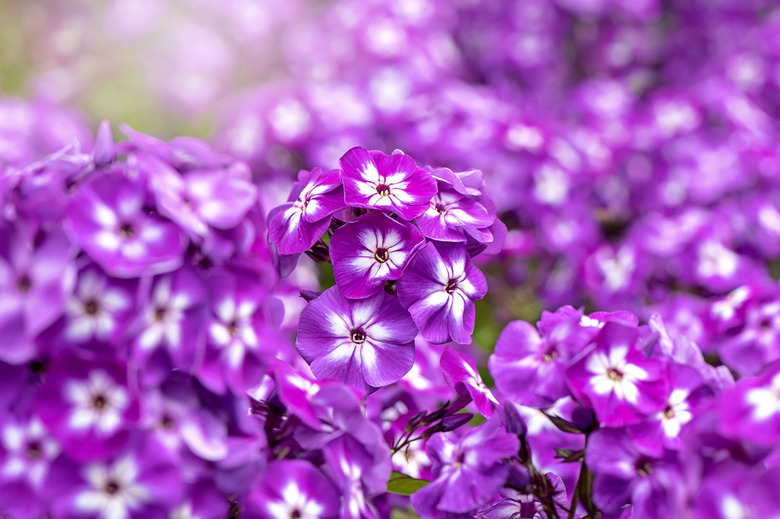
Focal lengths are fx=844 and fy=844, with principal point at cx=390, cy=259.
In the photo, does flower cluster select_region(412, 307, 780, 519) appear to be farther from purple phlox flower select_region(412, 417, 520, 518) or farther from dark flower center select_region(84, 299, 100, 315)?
dark flower center select_region(84, 299, 100, 315)

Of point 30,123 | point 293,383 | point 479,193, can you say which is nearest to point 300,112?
point 30,123

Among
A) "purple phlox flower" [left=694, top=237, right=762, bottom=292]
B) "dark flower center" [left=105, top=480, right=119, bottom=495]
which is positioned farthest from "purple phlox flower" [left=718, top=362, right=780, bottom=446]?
"purple phlox flower" [left=694, top=237, right=762, bottom=292]

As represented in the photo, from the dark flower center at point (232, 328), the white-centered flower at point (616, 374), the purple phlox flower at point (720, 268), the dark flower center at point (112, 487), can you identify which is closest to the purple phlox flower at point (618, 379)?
the white-centered flower at point (616, 374)

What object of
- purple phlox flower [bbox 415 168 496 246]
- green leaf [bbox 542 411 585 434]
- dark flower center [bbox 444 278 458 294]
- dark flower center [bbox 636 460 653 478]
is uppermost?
purple phlox flower [bbox 415 168 496 246]

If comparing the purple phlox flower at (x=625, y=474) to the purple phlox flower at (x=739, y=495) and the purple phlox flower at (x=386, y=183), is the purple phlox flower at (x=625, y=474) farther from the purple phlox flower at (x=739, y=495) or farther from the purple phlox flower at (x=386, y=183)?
the purple phlox flower at (x=386, y=183)

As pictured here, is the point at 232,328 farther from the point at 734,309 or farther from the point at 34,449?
the point at 734,309

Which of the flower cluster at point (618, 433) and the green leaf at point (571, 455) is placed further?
the green leaf at point (571, 455)
